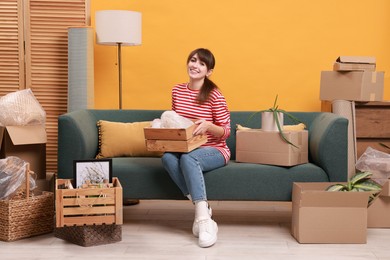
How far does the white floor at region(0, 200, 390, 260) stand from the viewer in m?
2.74

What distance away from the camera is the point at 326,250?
2.84m

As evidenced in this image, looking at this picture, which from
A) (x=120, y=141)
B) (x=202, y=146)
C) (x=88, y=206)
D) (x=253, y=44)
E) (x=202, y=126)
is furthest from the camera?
(x=253, y=44)

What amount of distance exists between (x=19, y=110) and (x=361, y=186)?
198cm

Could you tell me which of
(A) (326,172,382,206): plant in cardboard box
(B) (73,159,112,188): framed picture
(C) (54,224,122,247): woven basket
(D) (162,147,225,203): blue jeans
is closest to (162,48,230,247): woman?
(D) (162,147,225,203): blue jeans

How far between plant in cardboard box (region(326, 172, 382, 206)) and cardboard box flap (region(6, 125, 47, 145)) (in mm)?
1692

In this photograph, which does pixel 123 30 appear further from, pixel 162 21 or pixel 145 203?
pixel 145 203

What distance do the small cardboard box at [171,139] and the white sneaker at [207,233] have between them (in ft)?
1.31

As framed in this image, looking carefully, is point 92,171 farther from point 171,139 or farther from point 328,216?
point 328,216

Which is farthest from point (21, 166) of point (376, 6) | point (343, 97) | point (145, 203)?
point (376, 6)

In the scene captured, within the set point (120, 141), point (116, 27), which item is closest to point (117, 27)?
point (116, 27)

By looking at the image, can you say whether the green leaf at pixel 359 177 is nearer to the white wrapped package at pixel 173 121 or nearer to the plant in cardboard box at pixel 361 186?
the plant in cardboard box at pixel 361 186

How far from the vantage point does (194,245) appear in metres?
2.91

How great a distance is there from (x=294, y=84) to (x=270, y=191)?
4.63 ft

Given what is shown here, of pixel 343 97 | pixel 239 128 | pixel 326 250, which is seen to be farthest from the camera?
pixel 343 97
